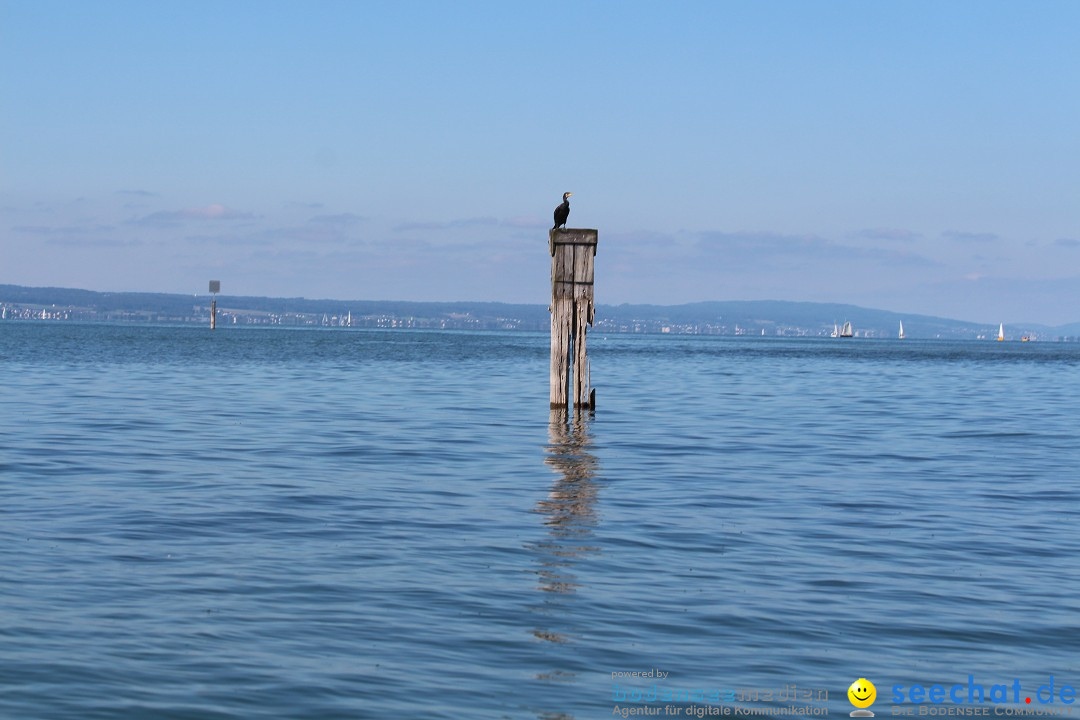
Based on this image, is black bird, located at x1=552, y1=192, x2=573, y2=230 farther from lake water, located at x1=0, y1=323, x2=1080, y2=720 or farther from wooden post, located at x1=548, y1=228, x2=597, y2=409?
lake water, located at x1=0, y1=323, x2=1080, y2=720

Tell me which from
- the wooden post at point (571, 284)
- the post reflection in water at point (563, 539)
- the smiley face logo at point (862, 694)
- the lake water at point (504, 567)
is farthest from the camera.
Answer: the wooden post at point (571, 284)

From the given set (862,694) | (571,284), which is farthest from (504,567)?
(571,284)

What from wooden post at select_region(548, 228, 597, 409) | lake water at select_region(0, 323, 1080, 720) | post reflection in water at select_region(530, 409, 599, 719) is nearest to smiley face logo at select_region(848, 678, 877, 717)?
lake water at select_region(0, 323, 1080, 720)

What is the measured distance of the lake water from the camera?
26.8 ft

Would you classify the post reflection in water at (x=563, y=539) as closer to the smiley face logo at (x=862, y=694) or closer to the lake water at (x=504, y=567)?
the lake water at (x=504, y=567)

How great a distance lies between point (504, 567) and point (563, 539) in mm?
1653

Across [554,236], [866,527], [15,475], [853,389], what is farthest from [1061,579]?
[853,389]

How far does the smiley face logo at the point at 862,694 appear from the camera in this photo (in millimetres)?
7848

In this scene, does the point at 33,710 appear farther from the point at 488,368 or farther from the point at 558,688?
the point at 488,368

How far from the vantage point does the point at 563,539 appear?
1319cm

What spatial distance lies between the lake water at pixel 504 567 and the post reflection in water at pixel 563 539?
0.05 meters

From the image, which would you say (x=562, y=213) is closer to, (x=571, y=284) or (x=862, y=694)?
(x=571, y=284)

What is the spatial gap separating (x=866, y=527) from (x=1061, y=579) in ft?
9.81

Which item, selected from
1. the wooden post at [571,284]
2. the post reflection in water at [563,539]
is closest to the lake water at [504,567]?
the post reflection in water at [563,539]
